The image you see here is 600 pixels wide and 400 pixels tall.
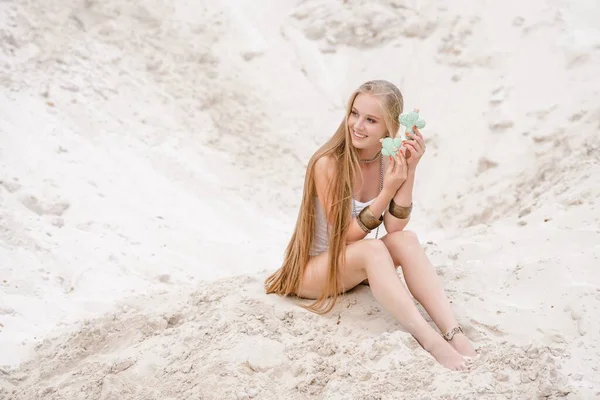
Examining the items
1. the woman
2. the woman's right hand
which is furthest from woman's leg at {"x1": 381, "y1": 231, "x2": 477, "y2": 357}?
the woman's right hand

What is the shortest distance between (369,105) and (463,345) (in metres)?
1.04

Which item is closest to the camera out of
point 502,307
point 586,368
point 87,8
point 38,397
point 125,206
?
point 586,368

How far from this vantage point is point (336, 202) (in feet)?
9.90

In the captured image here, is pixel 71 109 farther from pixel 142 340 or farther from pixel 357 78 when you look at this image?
pixel 142 340

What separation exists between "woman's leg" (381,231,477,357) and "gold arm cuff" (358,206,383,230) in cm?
12

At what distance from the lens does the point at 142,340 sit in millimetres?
3096

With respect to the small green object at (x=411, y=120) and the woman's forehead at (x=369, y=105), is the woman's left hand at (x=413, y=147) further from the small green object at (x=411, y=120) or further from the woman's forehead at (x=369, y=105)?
the woman's forehead at (x=369, y=105)

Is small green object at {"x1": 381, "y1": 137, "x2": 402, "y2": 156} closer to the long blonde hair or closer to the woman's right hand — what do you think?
the woman's right hand

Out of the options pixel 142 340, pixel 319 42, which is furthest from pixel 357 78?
pixel 142 340

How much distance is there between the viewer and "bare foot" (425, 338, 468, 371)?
8.59 feet

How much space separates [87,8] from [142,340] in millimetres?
4348

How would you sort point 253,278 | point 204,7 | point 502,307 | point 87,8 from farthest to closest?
point 204,7 → point 87,8 → point 253,278 → point 502,307

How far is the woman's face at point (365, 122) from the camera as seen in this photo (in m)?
3.05

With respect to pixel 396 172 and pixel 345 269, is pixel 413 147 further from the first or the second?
pixel 345 269
